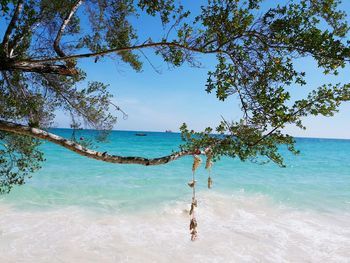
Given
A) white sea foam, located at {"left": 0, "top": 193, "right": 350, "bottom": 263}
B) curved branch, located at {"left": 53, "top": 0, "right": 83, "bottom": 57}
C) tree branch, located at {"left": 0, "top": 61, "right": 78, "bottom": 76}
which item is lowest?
white sea foam, located at {"left": 0, "top": 193, "right": 350, "bottom": 263}

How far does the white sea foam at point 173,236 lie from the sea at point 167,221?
28mm

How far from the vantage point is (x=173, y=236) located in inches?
382

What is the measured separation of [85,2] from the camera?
22.9 ft

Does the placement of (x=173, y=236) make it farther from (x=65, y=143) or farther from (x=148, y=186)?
(x=148, y=186)

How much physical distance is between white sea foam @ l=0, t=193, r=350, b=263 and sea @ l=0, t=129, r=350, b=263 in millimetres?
28

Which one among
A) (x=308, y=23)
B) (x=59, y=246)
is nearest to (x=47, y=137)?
(x=308, y=23)

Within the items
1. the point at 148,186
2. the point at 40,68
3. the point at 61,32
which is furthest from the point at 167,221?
the point at 61,32

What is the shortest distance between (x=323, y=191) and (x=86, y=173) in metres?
15.6

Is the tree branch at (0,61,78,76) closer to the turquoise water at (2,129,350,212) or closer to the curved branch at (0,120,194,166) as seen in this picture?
the curved branch at (0,120,194,166)

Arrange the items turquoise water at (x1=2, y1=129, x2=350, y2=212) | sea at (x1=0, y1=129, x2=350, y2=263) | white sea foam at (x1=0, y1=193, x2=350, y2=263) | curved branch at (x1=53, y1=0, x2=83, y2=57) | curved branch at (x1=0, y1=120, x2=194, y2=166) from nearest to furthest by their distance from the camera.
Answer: curved branch at (x1=0, y1=120, x2=194, y2=166)
curved branch at (x1=53, y1=0, x2=83, y2=57)
white sea foam at (x1=0, y1=193, x2=350, y2=263)
sea at (x1=0, y1=129, x2=350, y2=263)
turquoise water at (x1=2, y1=129, x2=350, y2=212)

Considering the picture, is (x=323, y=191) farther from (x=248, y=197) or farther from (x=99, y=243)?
(x=99, y=243)

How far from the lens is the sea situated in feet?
27.7

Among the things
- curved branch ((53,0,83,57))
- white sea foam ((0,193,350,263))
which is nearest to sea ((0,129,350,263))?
white sea foam ((0,193,350,263))

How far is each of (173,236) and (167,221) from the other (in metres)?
1.72
